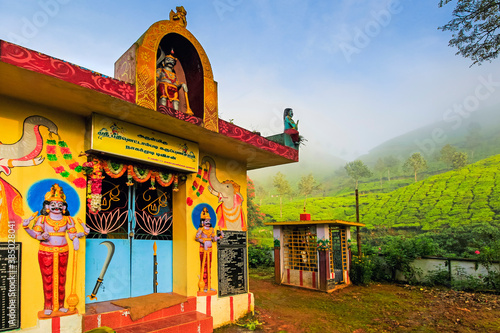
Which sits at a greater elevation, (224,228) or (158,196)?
(158,196)

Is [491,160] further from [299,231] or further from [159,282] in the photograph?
[159,282]

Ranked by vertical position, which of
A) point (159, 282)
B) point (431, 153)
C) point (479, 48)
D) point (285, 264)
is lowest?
point (285, 264)

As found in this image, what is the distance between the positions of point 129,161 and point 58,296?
210 centimetres

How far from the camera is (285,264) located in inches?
473

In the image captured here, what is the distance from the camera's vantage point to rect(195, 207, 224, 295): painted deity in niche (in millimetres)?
6020

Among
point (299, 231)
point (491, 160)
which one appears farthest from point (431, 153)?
point (299, 231)

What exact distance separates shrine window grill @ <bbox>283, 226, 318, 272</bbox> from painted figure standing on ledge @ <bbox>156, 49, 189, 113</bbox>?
25.8 ft

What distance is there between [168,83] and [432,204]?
37.8 meters

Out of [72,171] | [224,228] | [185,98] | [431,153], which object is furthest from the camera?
[431,153]

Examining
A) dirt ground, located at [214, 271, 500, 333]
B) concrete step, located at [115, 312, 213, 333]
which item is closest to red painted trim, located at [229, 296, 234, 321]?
dirt ground, located at [214, 271, 500, 333]

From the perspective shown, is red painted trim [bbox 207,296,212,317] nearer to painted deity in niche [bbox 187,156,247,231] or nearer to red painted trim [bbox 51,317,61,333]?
painted deity in niche [bbox 187,156,247,231]

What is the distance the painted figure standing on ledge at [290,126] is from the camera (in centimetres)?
755

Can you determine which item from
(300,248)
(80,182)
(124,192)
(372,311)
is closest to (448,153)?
(300,248)

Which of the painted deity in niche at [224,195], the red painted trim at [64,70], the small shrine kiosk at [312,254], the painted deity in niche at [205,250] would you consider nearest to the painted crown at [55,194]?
the red painted trim at [64,70]
